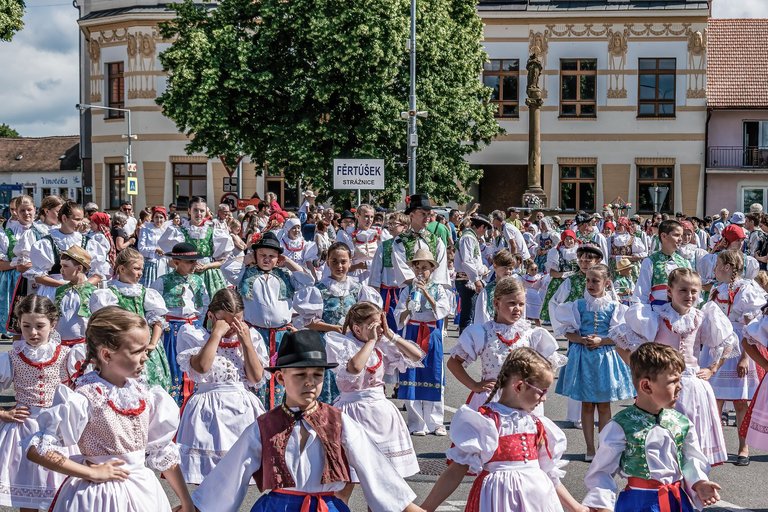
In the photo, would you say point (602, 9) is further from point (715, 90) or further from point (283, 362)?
point (283, 362)

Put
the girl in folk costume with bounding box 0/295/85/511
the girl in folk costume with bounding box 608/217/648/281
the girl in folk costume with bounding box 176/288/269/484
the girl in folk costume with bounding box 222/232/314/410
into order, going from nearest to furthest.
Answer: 1. the girl in folk costume with bounding box 0/295/85/511
2. the girl in folk costume with bounding box 176/288/269/484
3. the girl in folk costume with bounding box 222/232/314/410
4. the girl in folk costume with bounding box 608/217/648/281

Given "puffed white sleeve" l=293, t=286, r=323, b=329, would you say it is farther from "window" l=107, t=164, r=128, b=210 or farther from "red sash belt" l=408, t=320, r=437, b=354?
"window" l=107, t=164, r=128, b=210

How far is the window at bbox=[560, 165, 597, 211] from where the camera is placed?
45500 mm

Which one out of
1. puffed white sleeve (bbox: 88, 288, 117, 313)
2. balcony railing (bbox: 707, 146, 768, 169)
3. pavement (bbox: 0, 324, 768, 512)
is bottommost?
pavement (bbox: 0, 324, 768, 512)

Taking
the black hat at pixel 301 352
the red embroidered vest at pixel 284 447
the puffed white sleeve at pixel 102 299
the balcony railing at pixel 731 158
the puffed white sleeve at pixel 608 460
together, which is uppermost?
the balcony railing at pixel 731 158

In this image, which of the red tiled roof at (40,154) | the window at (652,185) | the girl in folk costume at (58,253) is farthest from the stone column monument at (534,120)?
the red tiled roof at (40,154)

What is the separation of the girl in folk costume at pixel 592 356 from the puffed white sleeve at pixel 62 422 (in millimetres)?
5396

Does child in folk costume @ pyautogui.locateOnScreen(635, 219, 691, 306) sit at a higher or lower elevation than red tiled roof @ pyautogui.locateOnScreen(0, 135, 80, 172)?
lower

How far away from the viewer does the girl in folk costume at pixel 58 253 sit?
11.8 m

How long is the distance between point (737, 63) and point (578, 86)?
7.51m

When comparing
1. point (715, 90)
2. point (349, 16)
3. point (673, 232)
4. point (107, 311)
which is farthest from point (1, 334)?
point (715, 90)

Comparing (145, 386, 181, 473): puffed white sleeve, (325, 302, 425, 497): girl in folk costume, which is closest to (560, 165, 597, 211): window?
(325, 302, 425, 497): girl in folk costume

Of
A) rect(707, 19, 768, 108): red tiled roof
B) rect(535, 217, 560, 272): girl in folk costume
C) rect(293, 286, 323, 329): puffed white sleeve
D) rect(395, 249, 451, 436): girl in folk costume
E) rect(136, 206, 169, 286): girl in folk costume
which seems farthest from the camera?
rect(707, 19, 768, 108): red tiled roof

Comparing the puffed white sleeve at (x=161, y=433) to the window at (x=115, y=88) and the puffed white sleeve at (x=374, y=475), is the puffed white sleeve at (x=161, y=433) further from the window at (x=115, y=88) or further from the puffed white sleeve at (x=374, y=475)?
the window at (x=115, y=88)
